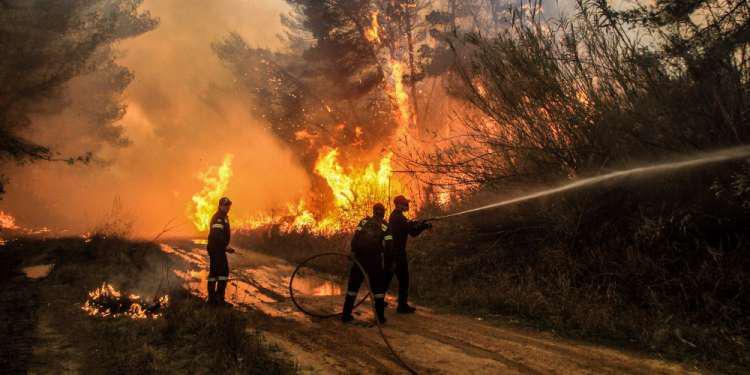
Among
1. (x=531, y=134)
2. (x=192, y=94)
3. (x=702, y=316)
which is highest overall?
(x=192, y=94)

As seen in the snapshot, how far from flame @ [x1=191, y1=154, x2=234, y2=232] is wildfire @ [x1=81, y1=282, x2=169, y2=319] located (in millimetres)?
19144

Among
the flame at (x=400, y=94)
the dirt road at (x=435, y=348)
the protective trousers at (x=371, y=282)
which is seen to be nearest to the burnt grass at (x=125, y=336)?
the dirt road at (x=435, y=348)

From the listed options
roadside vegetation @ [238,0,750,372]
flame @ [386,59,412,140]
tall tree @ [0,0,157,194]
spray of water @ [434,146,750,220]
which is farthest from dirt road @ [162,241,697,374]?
flame @ [386,59,412,140]

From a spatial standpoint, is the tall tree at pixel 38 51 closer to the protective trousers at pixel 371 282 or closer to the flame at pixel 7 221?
the flame at pixel 7 221

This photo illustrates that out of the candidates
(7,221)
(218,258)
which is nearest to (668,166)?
(218,258)

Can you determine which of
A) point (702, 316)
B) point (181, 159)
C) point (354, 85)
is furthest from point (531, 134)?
point (181, 159)

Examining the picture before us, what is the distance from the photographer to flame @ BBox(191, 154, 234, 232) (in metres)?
28.3

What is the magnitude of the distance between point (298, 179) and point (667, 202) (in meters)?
27.0

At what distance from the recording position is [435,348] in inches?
243

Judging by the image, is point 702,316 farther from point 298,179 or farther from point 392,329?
point 298,179

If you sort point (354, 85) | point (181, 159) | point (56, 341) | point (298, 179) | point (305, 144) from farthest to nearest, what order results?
point (181, 159)
point (298, 179)
point (305, 144)
point (354, 85)
point (56, 341)

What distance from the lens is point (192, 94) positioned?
38.4m

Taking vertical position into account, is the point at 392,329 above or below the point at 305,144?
below

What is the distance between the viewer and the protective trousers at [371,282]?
25.3ft
